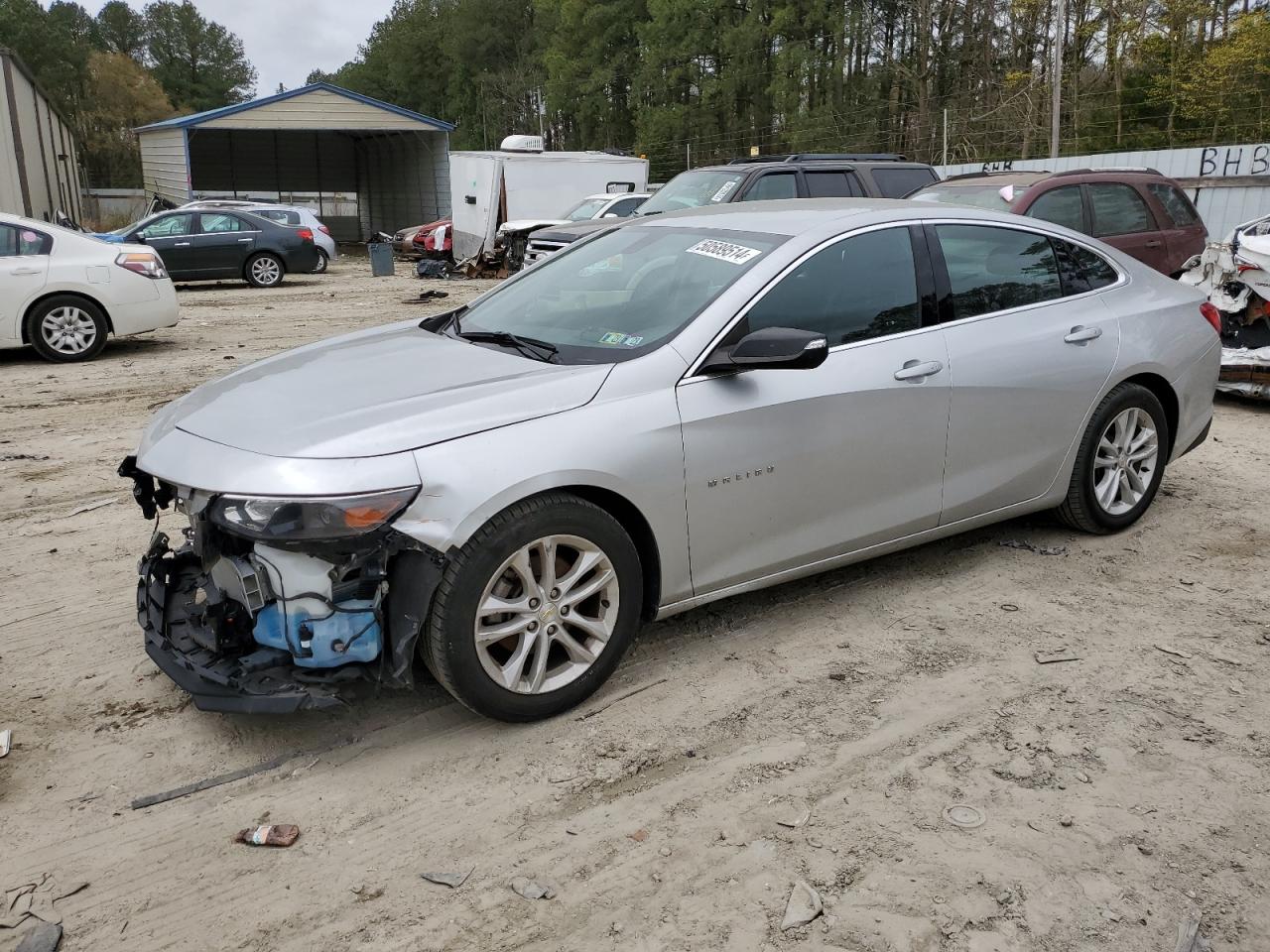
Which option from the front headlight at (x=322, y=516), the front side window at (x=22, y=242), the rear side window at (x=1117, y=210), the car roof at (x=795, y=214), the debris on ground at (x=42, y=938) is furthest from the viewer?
the front side window at (x=22, y=242)

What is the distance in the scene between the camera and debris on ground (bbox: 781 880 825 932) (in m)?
2.68

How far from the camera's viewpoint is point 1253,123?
821 inches

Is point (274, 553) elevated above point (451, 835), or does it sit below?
above

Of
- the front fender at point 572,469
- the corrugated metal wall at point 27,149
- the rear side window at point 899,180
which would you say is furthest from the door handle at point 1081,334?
the corrugated metal wall at point 27,149

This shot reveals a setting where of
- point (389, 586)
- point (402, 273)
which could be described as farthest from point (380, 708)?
point (402, 273)

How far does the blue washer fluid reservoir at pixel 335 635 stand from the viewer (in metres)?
3.31

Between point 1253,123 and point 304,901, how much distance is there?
23463 millimetres

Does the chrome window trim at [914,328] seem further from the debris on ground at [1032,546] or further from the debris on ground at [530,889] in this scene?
the debris on ground at [530,889]

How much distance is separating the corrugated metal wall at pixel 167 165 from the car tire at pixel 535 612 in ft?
104

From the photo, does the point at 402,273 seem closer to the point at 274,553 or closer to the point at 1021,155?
the point at 1021,155

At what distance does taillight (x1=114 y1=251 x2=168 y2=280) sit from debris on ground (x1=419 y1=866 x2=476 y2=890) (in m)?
9.96

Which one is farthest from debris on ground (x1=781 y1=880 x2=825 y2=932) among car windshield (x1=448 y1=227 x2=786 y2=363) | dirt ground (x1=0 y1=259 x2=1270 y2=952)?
car windshield (x1=448 y1=227 x2=786 y2=363)

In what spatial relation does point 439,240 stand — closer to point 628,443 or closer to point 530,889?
point 628,443

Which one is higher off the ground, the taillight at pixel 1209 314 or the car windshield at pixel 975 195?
the car windshield at pixel 975 195
